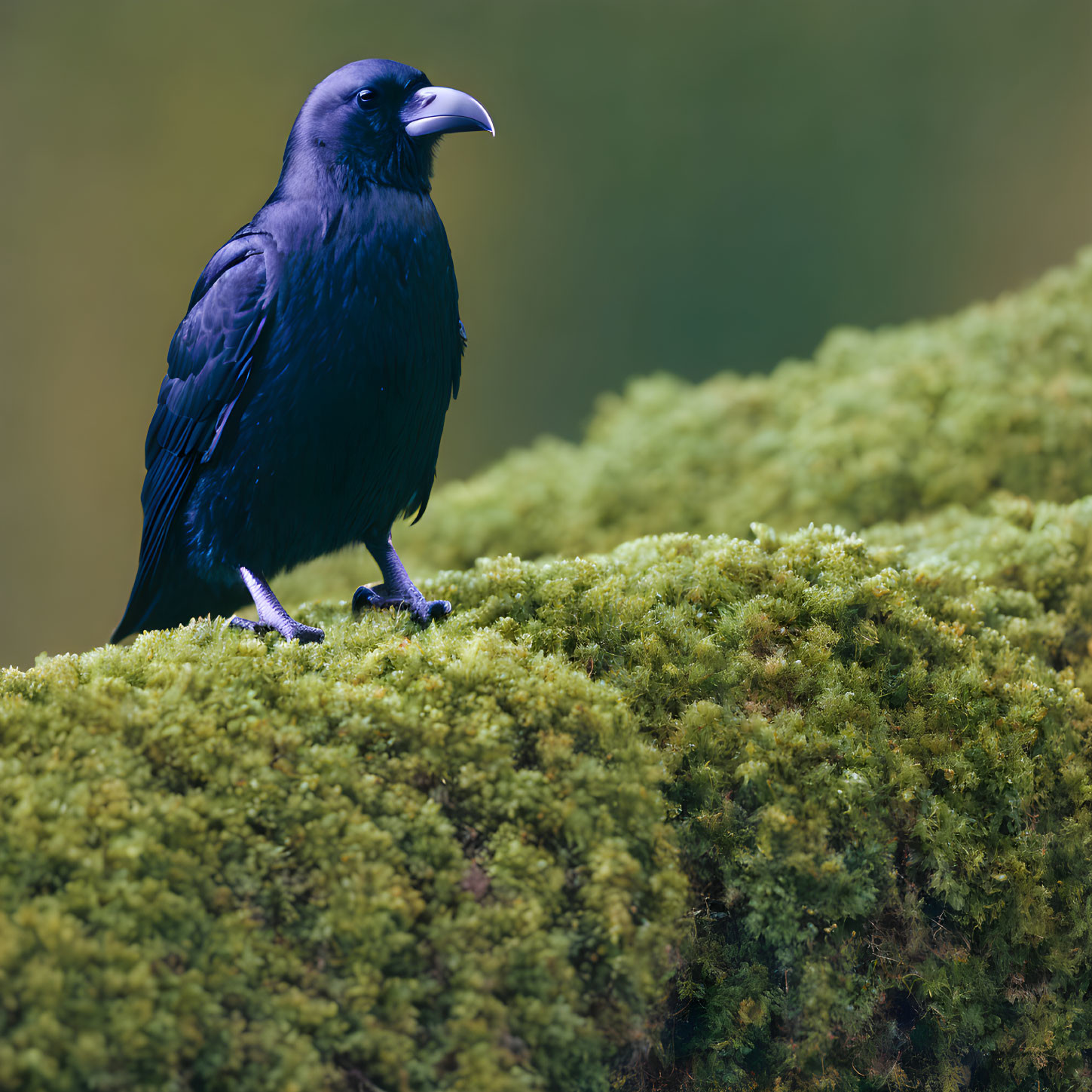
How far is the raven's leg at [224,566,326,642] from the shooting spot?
85.4 inches

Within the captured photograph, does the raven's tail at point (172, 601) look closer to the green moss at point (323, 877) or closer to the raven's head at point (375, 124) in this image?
the green moss at point (323, 877)

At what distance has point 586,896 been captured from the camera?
1.55 m

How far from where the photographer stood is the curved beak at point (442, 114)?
85.2 inches

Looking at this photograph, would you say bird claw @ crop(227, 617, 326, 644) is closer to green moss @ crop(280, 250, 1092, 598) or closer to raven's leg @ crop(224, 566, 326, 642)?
raven's leg @ crop(224, 566, 326, 642)

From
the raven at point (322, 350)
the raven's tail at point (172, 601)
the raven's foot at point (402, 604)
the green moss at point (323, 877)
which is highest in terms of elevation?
the raven at point (322, 350)

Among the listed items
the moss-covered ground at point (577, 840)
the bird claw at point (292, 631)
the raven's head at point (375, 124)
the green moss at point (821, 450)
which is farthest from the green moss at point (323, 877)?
the green moss at point (821, 450)

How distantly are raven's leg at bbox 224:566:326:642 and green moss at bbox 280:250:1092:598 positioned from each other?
78.2 inches

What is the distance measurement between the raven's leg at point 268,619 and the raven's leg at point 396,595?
0.20m

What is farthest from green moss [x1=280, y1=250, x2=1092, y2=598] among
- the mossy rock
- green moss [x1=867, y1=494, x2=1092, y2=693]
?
the mossy rock

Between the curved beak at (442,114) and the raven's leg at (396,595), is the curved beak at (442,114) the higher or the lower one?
the higher one

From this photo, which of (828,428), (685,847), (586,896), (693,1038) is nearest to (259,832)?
(586,896)

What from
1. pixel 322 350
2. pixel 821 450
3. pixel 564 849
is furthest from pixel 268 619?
pixel 821 450

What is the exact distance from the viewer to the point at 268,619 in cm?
222

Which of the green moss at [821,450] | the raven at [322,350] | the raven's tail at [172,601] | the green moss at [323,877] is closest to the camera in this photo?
the green moss at [323,877]
